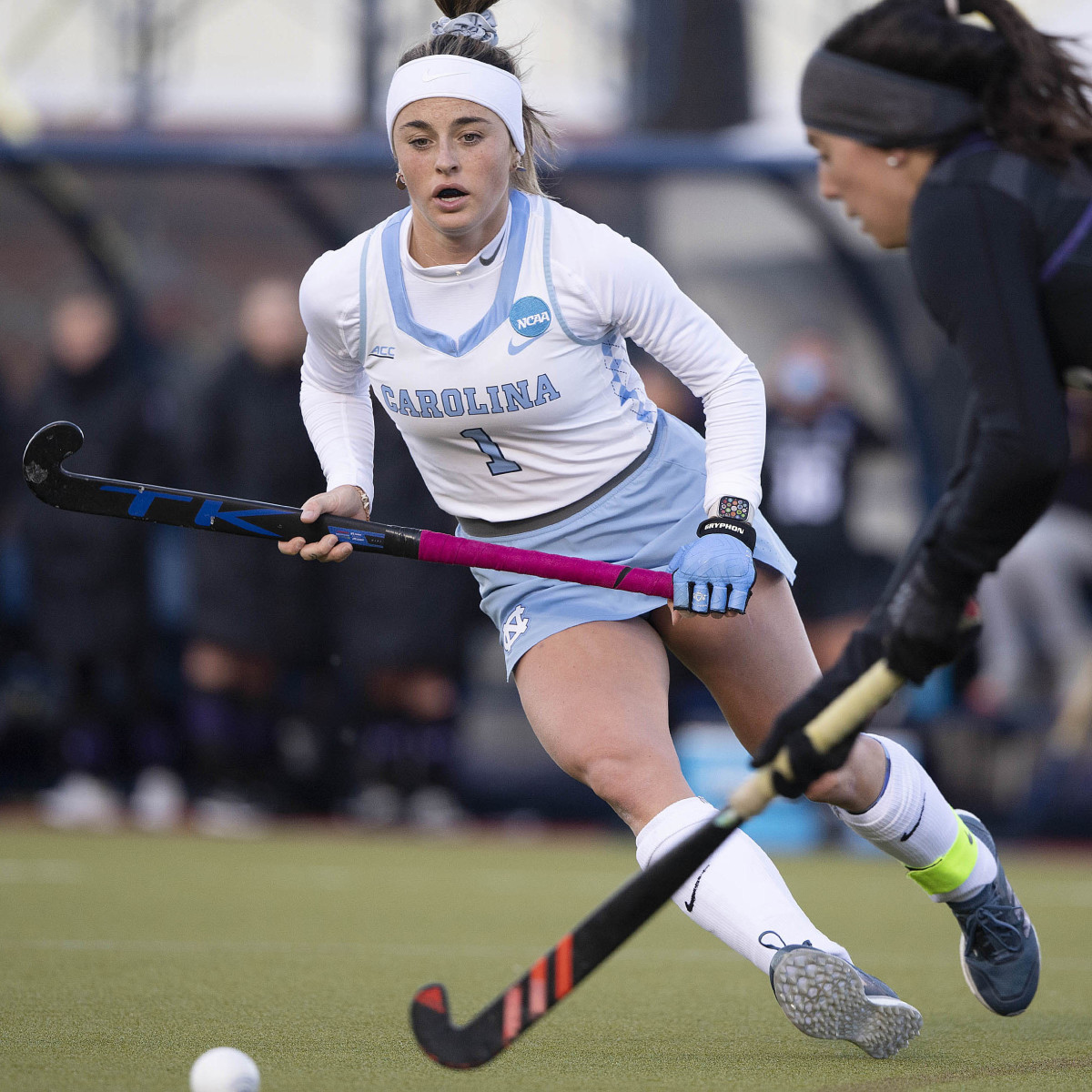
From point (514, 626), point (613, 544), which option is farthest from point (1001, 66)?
point (514, 626)

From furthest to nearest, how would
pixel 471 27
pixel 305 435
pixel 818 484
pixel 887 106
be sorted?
pixel 818 484 → pixel 305 435 → pixel 471 27 → pixel 887 106

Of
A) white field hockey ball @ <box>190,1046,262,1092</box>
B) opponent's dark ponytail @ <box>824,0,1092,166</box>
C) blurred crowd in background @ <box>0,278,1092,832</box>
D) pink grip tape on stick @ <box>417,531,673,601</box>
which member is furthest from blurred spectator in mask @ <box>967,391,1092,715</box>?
white field hockey ball @ <box>190,1046,262,1092</box>

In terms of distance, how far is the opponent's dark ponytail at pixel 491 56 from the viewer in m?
3.14

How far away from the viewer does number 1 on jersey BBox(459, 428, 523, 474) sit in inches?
123

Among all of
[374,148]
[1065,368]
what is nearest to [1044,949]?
[1065,368]

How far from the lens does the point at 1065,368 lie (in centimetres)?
242

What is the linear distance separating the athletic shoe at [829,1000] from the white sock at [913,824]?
0.32 meters

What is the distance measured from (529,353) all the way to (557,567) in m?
0.38

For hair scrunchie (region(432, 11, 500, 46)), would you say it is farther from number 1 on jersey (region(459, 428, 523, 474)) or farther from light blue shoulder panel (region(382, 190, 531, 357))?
number 1 on jersey (region(459, 428, 523, 474))

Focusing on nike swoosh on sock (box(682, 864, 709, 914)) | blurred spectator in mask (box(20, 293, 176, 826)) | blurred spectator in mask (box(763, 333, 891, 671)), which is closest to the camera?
nike swoosh on sock (box(682, 864, 709, 914))

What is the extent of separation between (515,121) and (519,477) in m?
0.64

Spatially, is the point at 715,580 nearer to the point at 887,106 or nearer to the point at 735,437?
the point at 735,437

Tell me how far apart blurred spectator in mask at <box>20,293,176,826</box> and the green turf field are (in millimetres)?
912

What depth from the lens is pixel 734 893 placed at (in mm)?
2863
